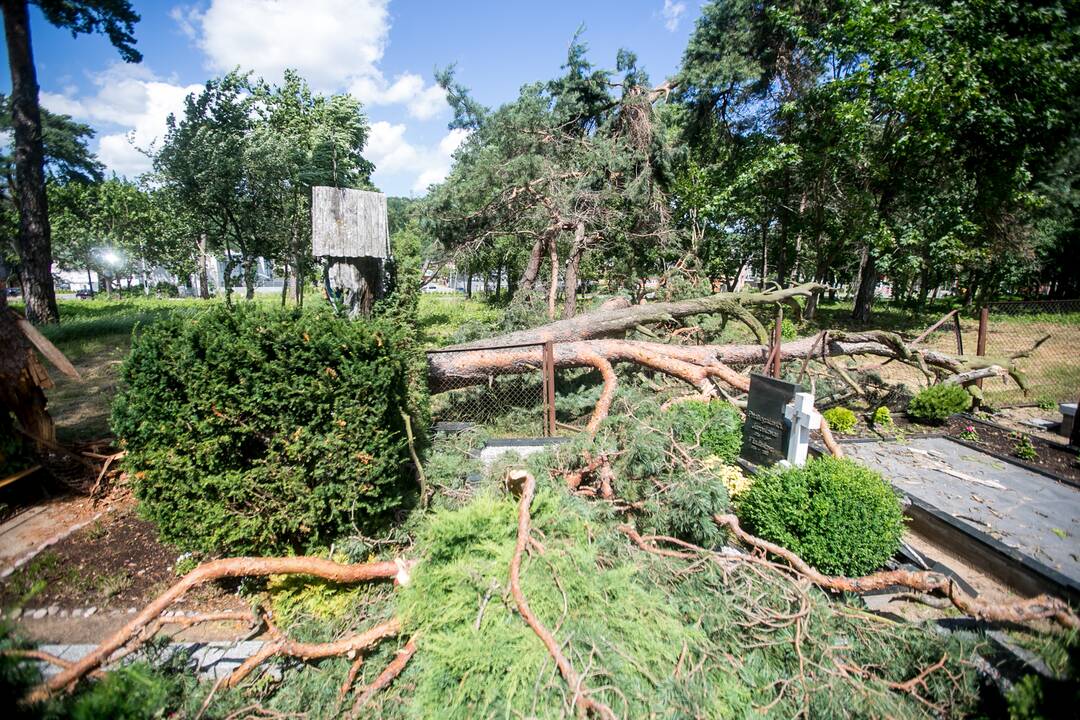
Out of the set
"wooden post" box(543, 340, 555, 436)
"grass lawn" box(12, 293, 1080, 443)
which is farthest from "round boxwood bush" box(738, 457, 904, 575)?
"grass lawn" box(12, 293, 1080, 443)

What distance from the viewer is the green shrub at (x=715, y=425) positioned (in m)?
5.13

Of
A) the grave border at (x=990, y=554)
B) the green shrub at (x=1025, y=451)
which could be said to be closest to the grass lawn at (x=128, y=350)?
the green shrub at (x=1025, y=451)

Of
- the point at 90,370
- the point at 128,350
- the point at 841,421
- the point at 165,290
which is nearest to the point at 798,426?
the point at 841,421

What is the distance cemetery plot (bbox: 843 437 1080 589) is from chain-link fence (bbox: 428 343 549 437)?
14.7 ft

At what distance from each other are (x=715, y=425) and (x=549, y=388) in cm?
218

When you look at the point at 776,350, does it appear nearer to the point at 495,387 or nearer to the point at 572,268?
the point at 495,387

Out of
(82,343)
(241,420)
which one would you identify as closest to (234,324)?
(241,420)

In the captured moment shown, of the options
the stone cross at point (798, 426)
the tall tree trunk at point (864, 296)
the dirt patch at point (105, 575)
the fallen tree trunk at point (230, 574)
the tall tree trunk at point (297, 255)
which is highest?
the tall tree trunk at point (297, 255)

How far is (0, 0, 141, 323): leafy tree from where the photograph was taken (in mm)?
9570

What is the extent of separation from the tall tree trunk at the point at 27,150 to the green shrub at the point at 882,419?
1778 cm

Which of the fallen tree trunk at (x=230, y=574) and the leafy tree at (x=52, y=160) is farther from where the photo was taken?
the leafy tree at (x=52, y=160)

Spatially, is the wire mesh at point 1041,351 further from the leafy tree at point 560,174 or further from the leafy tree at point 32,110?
the leafy tree at point 32,110

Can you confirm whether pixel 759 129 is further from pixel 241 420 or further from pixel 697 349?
pixel 241 420

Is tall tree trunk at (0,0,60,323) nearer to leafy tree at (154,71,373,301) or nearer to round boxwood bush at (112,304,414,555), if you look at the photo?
leafy tree at (154,71,373,301)
